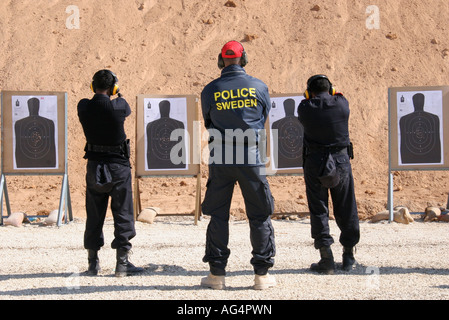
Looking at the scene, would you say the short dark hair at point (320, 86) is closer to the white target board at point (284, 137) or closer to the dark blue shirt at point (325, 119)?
the dark blue shirt at point (325, 119)

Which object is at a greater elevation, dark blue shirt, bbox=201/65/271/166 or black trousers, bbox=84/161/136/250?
dark blue shirt, bbox=201/65/271/166

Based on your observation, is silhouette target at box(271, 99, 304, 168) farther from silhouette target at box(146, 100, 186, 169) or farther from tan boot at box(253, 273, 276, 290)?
tan boot at box(253, 273, 276, 290)

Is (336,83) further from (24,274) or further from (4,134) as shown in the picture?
(24,274)

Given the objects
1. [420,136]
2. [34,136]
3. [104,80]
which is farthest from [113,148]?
[420,136]

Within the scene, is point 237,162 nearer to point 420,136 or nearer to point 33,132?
point 33,132

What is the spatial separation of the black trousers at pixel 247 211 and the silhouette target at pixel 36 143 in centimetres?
470

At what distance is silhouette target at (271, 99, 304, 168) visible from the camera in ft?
30.1

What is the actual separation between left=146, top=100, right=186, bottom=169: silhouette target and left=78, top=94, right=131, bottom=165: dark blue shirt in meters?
3.75

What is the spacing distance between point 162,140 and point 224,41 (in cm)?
652

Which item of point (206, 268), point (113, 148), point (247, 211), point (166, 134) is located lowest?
point (206, 268)

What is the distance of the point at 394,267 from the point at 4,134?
5.71m

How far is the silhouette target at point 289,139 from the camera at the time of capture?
361 inches

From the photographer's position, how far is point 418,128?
29.7 feet
